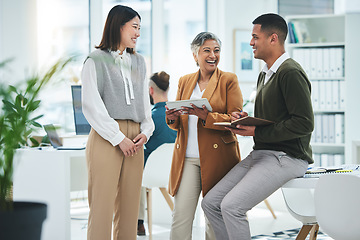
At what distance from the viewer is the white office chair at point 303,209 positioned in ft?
9.61

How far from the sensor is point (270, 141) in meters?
2.51

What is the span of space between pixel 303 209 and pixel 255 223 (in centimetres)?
167

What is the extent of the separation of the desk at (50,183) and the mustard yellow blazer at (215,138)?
72 centimetres

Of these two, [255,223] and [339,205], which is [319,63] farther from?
[339,205]

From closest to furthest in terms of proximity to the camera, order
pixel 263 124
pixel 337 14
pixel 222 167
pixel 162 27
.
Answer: pixel 263 124
pixel 222 167
pixel 337 14
pixel 162 27

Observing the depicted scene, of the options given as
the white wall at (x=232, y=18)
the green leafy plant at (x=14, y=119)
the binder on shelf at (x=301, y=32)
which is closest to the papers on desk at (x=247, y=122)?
the green leafy plant at (x=14, y=119)

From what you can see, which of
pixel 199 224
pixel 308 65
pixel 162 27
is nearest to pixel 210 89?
pixel 199 224

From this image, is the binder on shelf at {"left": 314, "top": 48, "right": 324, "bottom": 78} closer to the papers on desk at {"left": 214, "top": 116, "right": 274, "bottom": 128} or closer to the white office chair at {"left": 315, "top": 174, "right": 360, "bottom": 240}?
the papers on desk at {"left": 214, "top": 116, "right": 274, "bottom": 128}

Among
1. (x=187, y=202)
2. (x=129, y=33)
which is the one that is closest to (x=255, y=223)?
(x=187, y=202)

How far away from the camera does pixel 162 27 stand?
21.0ft

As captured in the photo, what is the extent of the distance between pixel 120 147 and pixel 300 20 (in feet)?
11.9

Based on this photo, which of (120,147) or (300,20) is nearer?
(120,147)

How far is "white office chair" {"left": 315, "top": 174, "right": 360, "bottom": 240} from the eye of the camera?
2248 mm

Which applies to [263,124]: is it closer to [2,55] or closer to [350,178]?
[350,178]
